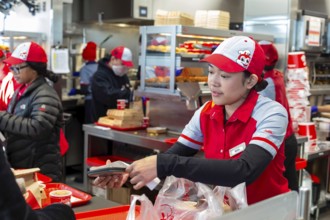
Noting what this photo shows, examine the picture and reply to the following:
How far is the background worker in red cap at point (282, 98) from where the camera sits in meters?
3.61

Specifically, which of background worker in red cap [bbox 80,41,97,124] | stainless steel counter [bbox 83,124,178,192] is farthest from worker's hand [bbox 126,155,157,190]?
background worker in red cap [bbox 80,41,97,124]

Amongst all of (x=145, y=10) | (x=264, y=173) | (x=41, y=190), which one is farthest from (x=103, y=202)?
(x=145, y=10)

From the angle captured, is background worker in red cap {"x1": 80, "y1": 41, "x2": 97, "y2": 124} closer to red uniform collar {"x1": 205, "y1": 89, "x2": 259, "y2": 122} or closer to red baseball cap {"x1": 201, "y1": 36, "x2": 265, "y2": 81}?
red uniform collar {"x1": 205, "y1": 89, "x2": 259, "y2": 122}

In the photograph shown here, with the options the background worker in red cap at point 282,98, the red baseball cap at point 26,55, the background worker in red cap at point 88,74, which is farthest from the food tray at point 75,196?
the background worker in red cap at point 88,74

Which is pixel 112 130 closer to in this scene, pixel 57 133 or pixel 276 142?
pixel 57 133

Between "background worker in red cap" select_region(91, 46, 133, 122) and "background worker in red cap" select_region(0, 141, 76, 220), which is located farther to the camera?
"background worker in red cap" select_region(91, 46, 133, 122)

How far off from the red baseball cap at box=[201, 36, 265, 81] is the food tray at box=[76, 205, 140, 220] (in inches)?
28.9

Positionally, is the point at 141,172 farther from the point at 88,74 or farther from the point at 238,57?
the point at 88,74

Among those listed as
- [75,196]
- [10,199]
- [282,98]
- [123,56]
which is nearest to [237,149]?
[75,196]

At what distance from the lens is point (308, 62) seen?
6.14m

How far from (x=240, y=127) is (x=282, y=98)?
189cm

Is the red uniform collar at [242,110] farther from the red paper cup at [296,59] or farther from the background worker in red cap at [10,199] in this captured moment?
the red paper cup at [296,59]

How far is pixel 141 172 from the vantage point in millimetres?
1756

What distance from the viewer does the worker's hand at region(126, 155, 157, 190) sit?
5.75 feet
